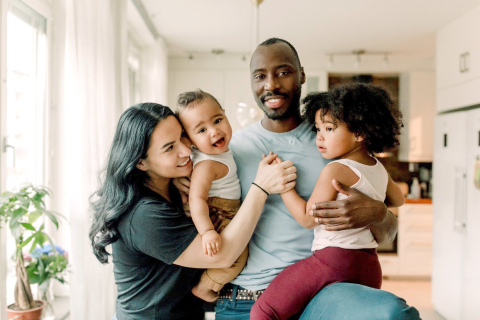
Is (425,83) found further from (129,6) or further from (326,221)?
(326,221)

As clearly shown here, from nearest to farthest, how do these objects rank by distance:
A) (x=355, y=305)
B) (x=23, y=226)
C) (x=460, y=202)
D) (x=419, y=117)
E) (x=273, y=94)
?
1. (x=355, y=305)
2. (x=273, y=94)
3. (x=23, y=226)
4. (x=460, y=202)
5. (x=419, y=117)

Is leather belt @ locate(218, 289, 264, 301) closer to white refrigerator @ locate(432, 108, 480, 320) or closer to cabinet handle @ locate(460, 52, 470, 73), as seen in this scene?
white refrigerator @ locate(432, 108, 480, 320)

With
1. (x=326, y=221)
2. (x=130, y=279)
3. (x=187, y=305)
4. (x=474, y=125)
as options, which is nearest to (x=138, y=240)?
(x=130, y=279)

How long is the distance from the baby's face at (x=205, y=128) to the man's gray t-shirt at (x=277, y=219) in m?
0.14

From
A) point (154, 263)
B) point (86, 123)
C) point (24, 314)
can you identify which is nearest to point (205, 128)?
point (154, 263)

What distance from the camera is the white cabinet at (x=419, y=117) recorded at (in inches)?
212

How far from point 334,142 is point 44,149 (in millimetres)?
1978

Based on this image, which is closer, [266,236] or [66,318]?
[266,236]

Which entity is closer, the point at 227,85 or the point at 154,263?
the point at 154,263

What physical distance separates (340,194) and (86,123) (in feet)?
4.67

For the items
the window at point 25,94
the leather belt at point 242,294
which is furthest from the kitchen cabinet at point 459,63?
the window at point 25,94

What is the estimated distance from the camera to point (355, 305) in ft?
3.59

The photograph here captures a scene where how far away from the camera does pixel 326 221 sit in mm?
1208

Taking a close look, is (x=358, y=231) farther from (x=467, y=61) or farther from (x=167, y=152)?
(x=467, y=61)
